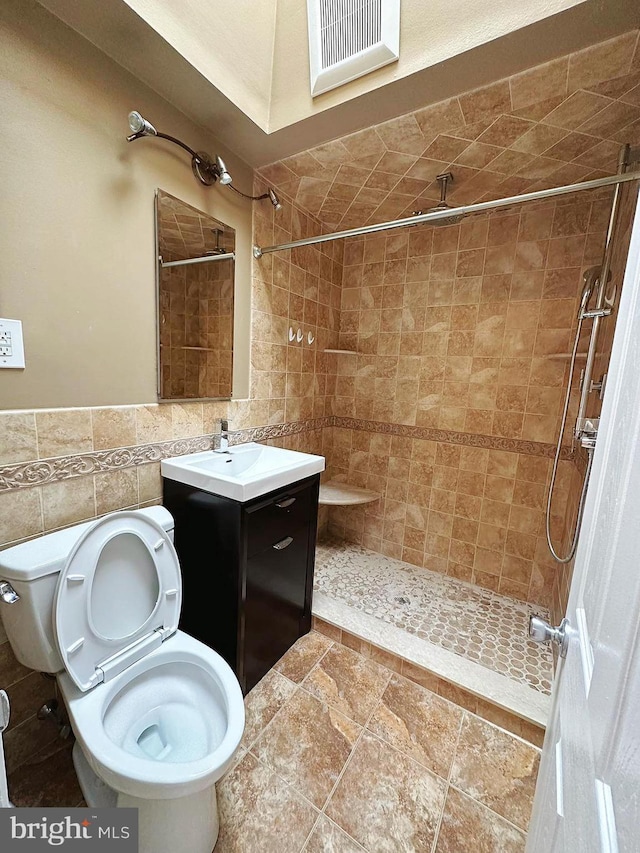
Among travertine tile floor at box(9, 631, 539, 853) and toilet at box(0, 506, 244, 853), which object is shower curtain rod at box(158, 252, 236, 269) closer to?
toilet at box(0, 506, 244, 853)

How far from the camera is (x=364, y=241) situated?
95.7 inches

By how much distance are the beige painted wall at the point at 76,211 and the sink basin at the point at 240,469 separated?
1.08 feet

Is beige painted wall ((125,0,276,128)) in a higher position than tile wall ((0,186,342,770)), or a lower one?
higher

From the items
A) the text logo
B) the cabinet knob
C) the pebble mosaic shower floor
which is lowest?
the pebble mosaic shower floor

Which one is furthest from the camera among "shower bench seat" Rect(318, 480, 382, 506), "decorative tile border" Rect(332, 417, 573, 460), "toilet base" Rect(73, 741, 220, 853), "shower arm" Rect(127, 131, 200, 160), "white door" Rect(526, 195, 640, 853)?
"shower bench seat" Rect(318, 480, 382, 506)

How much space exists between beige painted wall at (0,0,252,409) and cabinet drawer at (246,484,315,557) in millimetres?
656

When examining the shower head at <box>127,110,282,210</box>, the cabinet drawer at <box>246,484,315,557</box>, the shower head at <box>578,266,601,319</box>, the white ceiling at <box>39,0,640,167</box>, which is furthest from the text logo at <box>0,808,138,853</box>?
the shower head at <box>578,266,601,319</box>

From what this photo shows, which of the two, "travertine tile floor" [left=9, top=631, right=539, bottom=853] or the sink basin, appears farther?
the sink basin

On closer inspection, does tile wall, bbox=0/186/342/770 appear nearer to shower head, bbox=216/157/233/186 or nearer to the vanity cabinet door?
shower head, bbox=216/157/233/186

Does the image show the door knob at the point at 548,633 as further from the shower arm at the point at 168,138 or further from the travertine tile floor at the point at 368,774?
the shower arm at the point at 168,138

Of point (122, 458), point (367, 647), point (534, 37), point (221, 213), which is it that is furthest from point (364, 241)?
point (367, 647)

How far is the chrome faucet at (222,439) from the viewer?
64.1 inches

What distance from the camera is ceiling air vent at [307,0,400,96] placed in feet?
3.56

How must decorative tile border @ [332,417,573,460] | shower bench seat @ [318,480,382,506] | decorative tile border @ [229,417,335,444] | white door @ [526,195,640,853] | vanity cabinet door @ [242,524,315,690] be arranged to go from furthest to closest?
1. shower bench seat @ [318,480,382,506]
2. decorative tile border @ [332,417,573,460]
3. decorative tile border @ [229,417,335,444]
4. vanity cabinet door @ [242,524,315,690]
5. white door @ [526,195,640,853]
